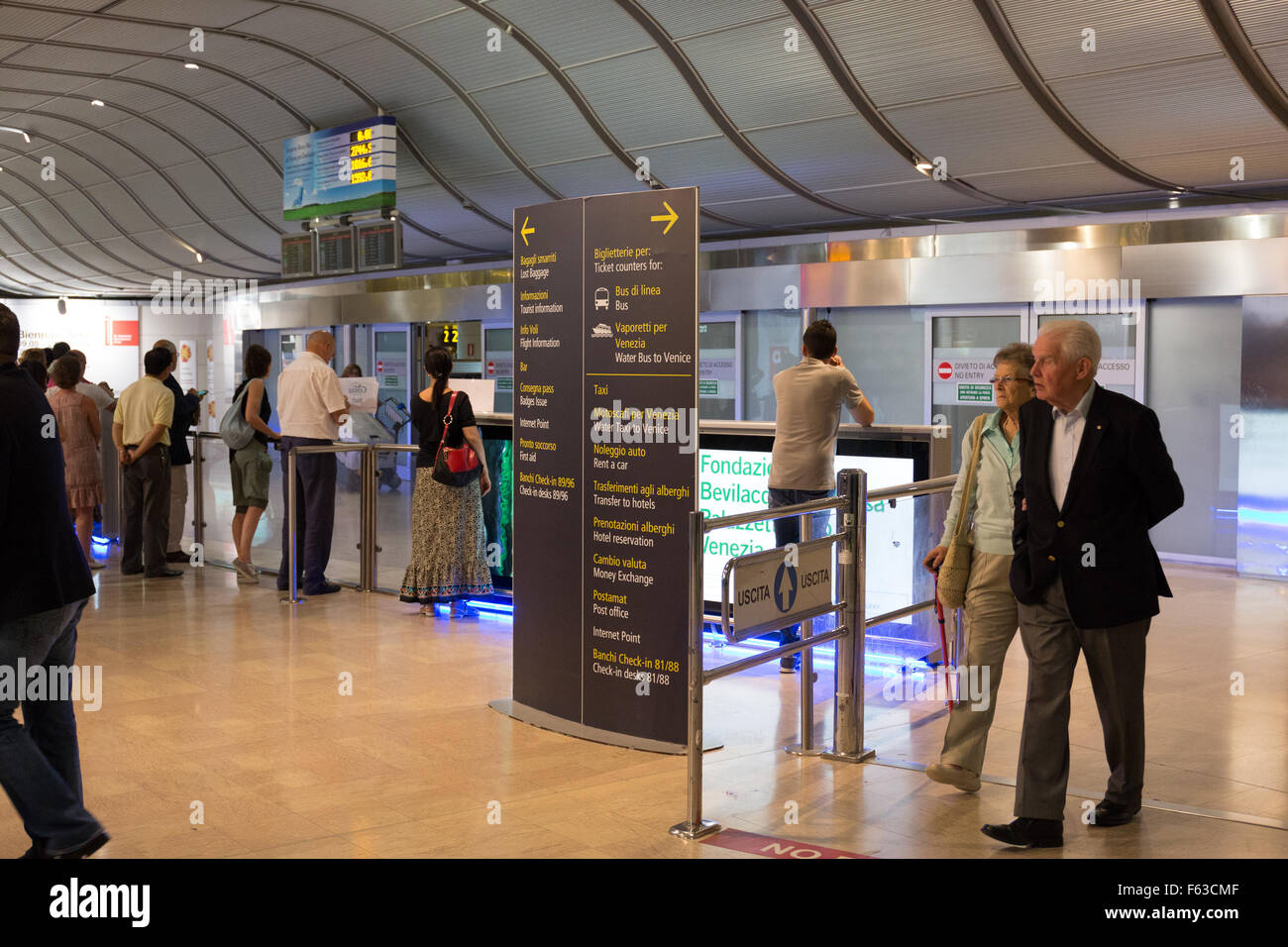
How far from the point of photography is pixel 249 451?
10219mm

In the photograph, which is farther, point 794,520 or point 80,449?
point 80,449

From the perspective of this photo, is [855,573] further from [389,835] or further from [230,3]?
[230,3]

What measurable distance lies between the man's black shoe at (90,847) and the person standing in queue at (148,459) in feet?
22.0

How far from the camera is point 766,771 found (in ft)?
17.7

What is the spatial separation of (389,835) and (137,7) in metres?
11.0

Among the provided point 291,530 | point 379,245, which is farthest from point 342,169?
point 291,530

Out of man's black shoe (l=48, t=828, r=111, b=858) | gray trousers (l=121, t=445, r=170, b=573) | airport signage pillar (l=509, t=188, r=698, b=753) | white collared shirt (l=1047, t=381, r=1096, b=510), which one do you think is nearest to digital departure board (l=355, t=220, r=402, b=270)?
gray trousers (l=121, t=445, r=170, b=573)

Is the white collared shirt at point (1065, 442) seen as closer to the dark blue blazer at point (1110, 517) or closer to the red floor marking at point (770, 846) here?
the dark blue blazer at point (1110, 517)

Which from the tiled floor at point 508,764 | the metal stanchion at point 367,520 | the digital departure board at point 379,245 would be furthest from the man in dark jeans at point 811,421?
the digital departure board at point 379,245

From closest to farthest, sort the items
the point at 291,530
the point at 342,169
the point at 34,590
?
the point at 34,590, the point at 291,530, the point at 342,169

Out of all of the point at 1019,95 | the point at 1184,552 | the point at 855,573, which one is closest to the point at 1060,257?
the point at 1019,95

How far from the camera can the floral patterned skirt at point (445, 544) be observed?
8680mm

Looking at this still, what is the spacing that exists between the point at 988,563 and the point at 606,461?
1.82 metres

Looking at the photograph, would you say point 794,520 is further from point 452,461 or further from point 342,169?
point 342,169
